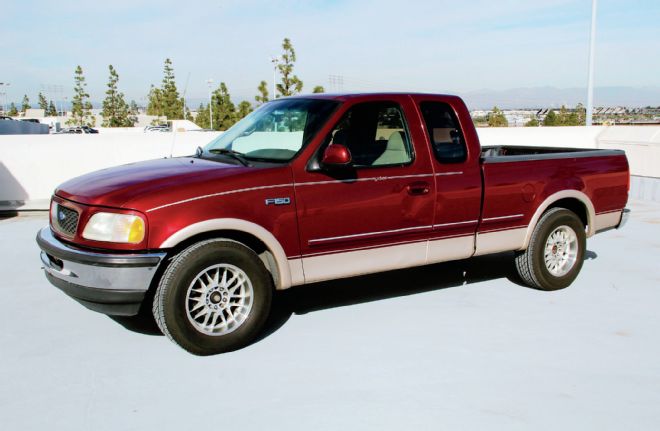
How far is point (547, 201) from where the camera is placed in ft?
19.4

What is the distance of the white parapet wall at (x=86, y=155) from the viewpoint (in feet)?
37.1

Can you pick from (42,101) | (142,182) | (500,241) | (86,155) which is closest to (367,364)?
(142,182)

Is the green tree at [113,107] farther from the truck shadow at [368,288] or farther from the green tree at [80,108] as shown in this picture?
the truck shadow at [368,288]

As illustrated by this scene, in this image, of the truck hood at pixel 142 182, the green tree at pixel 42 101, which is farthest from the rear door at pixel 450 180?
the green tree at pixel 42 101

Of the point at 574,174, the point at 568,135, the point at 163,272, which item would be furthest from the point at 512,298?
the point at 568,135

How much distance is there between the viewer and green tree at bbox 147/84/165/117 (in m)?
92.6

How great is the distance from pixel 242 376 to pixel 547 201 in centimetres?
342

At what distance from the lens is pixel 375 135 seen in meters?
5.21

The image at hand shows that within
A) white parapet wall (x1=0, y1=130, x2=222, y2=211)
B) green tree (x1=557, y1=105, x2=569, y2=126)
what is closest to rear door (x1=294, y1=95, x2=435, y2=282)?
white parapet wall (x1=0, y1=130, x2=222, y2=211)

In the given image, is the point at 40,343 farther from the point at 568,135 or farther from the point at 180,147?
the point at 568,135

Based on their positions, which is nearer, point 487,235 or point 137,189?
point 137,189

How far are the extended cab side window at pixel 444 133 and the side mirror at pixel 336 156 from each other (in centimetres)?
108

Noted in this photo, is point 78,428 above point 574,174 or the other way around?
the other way around

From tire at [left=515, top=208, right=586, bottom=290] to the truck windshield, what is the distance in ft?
7.96
